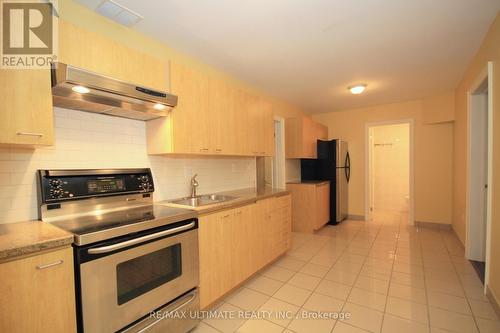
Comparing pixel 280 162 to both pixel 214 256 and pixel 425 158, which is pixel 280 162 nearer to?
pixel 214 256

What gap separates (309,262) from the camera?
9.66 feet

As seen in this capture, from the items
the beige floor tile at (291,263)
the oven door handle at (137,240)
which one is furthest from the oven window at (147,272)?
the beige floor tile at (291,263)

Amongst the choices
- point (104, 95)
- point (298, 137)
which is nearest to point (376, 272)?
point (298, 137)

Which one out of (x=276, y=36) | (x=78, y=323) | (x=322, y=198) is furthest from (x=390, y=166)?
(x=78, y=323)

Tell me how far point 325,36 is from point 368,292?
8.21ft

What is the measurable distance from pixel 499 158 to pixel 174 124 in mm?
2732

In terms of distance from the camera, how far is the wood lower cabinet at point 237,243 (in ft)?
6.30

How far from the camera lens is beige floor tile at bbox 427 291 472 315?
196cm

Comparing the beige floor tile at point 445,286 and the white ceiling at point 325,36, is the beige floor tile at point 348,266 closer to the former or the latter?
the beige floor tile at point 445,286

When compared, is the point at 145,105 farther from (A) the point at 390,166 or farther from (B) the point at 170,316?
(A) the point at 390,166

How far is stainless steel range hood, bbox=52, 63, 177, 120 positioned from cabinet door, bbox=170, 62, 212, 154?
0.15 metres

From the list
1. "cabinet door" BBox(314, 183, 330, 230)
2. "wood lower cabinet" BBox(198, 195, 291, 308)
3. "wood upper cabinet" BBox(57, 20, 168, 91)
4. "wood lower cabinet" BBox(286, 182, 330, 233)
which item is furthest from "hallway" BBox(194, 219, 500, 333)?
"wood upper cabinet" BBox(57, 20, 168, 91)

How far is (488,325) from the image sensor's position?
1.76 m

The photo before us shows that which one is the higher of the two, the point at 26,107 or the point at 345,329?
the point at 26,107
